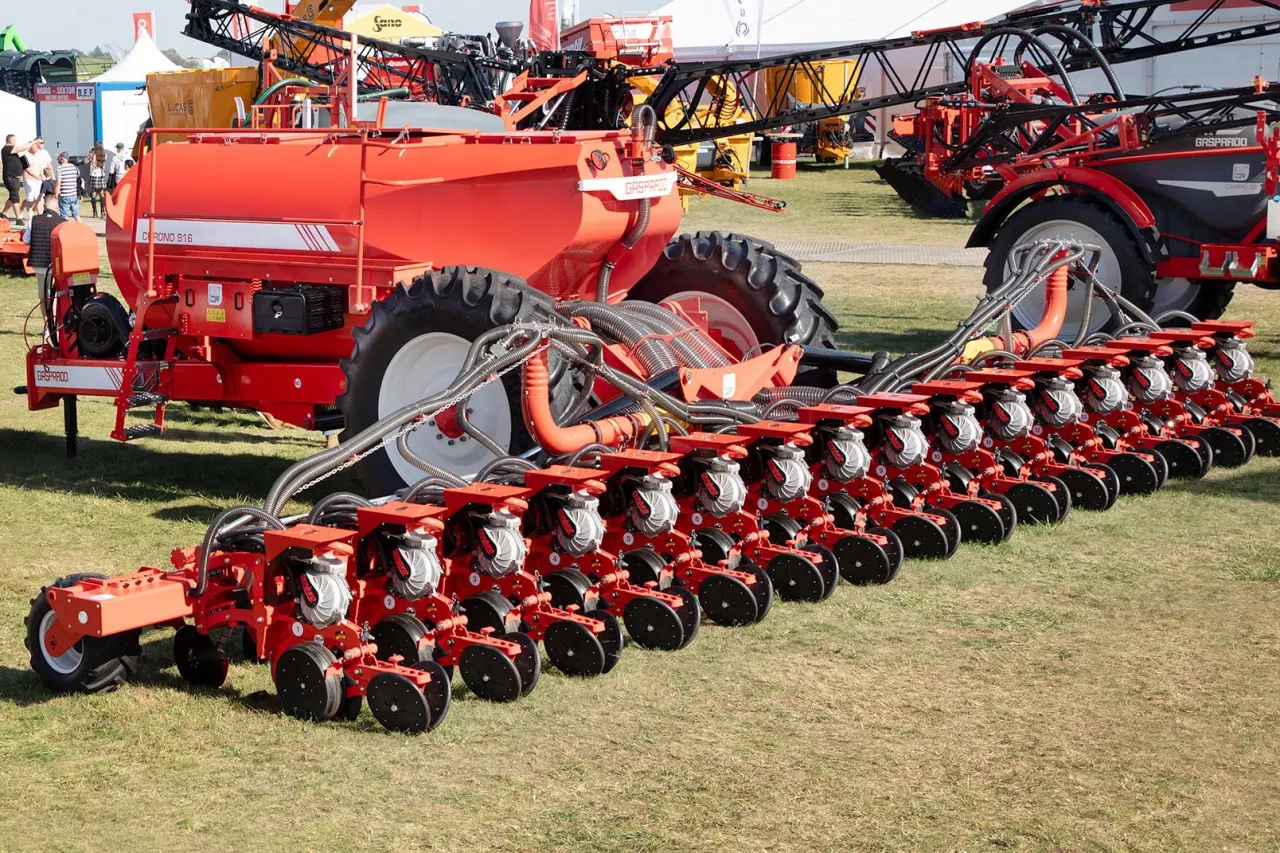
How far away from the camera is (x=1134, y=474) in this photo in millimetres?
7938

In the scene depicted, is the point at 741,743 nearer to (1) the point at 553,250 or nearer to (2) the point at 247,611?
(2) the point at 247,611

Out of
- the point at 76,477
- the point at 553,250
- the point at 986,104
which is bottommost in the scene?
the point at 76,477

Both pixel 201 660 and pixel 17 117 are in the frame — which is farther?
pixel 17 117

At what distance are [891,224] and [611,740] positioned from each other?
2091 cm

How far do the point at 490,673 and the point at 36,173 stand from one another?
19.8m

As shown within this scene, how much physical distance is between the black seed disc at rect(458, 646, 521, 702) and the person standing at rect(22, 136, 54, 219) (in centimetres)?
1976

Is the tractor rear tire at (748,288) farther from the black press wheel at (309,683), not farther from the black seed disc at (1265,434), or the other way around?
the black press wheel at (309,683)

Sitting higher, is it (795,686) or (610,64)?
(610,64)

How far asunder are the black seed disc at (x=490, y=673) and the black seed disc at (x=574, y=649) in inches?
11.7

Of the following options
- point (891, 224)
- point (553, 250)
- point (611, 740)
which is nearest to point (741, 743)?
Result: point (611, 740)

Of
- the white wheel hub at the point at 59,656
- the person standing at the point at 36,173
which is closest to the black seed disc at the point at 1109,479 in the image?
the white wheel hub at the point at 59,656

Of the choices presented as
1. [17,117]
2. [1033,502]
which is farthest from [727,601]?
[17,117]

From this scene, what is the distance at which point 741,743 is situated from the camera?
4715 mm

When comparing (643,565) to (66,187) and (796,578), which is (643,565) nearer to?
(796,578)
